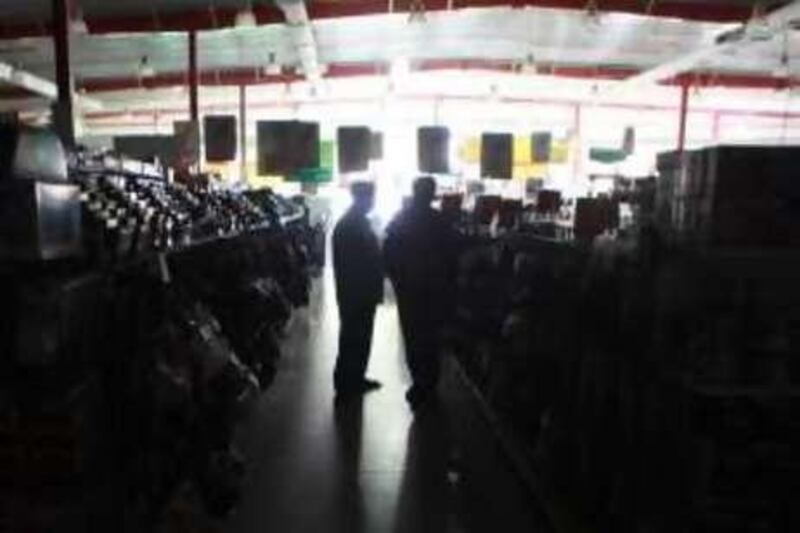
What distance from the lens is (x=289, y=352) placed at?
9.80m

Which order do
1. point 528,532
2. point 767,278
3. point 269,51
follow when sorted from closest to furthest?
point 767,278 < point 528,532 < point 269,51

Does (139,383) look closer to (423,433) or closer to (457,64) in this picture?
(423,433)

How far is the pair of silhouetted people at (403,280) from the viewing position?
7191 millimetres

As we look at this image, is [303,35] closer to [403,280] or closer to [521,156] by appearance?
[403,280]

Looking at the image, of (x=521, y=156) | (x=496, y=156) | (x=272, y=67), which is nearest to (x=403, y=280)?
(x=496, y=156)

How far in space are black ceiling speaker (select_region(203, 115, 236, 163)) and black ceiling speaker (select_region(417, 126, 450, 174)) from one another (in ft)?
8.16

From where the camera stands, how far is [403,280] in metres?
7.29

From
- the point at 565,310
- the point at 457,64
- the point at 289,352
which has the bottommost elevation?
the point at 289,352

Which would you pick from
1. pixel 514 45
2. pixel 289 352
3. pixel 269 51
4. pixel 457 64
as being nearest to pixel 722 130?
pixel 457 64

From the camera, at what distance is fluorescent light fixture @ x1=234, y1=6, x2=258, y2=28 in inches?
467

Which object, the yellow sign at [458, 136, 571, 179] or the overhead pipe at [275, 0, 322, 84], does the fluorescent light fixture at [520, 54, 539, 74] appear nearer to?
the overhead pipe at [275, 0, 322, 84]

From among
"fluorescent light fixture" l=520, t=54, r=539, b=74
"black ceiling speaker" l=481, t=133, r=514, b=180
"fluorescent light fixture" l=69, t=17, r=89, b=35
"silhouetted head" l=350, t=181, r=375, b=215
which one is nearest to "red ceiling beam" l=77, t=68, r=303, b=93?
"fluorescent light fixture" l=520, t=54, r=539, b=74

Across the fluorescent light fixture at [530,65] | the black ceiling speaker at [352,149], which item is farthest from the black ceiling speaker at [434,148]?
the fluorescent light fixture at [530,65]

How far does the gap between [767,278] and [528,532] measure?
1884 millimetres
